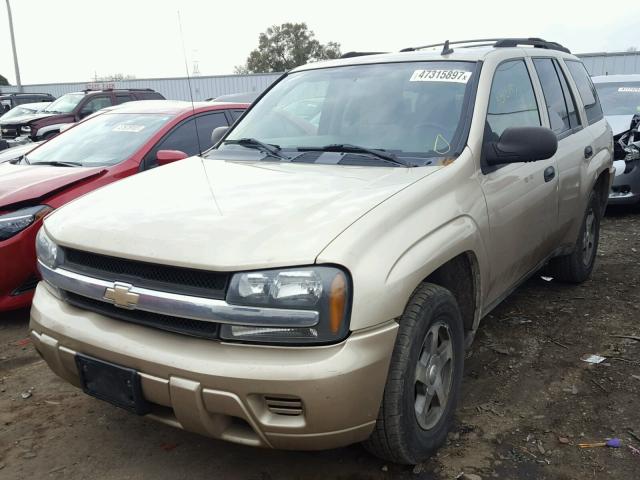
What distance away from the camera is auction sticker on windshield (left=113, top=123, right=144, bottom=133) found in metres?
5.32

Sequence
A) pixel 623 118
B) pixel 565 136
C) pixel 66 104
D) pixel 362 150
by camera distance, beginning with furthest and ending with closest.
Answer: pixel 66 104
pixel 623 118
pixel 565 136
pixel 362 150

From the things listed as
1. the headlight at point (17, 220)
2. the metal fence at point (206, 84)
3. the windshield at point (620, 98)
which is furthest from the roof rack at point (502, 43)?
the metal fence at point (206, 84)

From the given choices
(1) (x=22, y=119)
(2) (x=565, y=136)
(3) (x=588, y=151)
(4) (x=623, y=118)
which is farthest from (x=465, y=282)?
(1) (x=22, y=119)

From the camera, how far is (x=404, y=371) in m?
2.19

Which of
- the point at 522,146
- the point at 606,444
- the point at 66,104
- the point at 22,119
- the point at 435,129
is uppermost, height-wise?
the point at 66,104

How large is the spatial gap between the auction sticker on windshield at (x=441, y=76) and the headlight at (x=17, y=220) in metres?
2.79

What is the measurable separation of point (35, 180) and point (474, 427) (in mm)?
3615

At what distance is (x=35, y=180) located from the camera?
452 cm

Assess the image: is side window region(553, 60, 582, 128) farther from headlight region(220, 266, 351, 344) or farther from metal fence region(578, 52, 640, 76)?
metal fence region(578, 52, 640, 76)

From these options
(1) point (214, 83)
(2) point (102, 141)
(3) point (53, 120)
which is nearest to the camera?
(2) point (102, 141)

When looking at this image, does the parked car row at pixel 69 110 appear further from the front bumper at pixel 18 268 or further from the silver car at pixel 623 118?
the silver car at pixel 623 118

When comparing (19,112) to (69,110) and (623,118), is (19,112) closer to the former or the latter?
(69,110)

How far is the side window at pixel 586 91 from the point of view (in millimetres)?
4551

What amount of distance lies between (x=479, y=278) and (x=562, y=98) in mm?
2026
